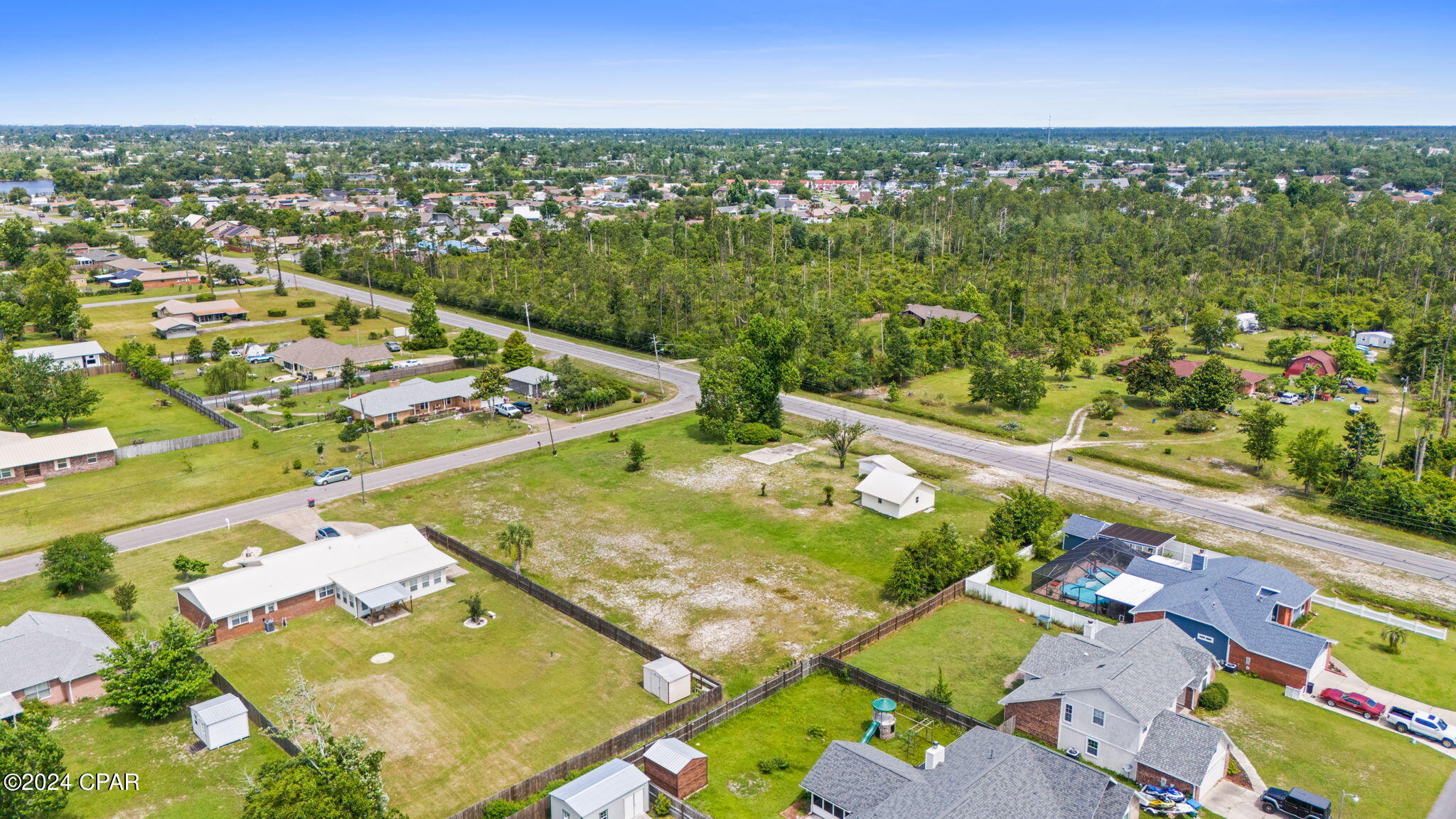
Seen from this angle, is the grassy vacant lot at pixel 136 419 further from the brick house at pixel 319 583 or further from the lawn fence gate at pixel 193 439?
the brick house at pixel 319 583

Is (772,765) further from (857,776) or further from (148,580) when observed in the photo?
(148,580)

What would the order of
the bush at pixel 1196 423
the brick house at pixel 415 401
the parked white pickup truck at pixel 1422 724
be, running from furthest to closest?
the brick house at pixel 415 401 → the bush at pixel 1196 423 → the parked white pickup truck at pixel 1422 724

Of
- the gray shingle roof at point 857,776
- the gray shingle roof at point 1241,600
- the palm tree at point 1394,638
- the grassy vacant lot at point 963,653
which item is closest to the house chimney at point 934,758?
the gray shingle roof at point 857,776

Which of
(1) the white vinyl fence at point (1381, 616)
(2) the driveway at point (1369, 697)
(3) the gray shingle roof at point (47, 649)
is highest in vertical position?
(3) the gray shingle roof at point (47, 649)

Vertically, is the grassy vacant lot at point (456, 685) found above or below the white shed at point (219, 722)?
below

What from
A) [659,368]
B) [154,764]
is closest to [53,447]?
[154,764]

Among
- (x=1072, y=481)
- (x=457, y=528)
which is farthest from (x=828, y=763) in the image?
(x=1072, y=481)

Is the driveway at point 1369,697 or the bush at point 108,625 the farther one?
the bush at point 108,625
